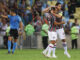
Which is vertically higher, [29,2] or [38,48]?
[29,2]

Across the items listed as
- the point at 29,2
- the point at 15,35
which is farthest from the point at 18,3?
the point at 15,35

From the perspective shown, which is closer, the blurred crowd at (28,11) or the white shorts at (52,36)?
the white shorts at (52,36)

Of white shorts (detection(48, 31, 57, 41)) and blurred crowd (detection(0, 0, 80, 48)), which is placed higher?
blurred crowd (detection(0, 0, 80, 48))

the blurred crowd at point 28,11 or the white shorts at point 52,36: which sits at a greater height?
the blurred crowd at point 28,11

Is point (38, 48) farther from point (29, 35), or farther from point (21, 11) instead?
point (21, 11)

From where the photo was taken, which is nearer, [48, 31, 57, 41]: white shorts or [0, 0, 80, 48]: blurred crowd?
[48, 31, 57, 41]: white shorts

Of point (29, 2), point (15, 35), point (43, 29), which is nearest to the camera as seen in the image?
point (15, 35)

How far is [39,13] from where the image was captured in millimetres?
29062

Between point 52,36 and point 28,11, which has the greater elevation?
point 28,11

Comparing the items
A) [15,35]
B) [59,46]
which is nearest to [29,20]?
[59,46]

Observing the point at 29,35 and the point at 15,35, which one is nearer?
the point at 15,35

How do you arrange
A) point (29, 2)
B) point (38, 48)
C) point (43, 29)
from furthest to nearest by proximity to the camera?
1. point (29, 2)
2. point (38, 48)
3. point (43, 29)

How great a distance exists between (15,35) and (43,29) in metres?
5.40

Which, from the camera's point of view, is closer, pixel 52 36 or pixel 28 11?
pixel 52 36
